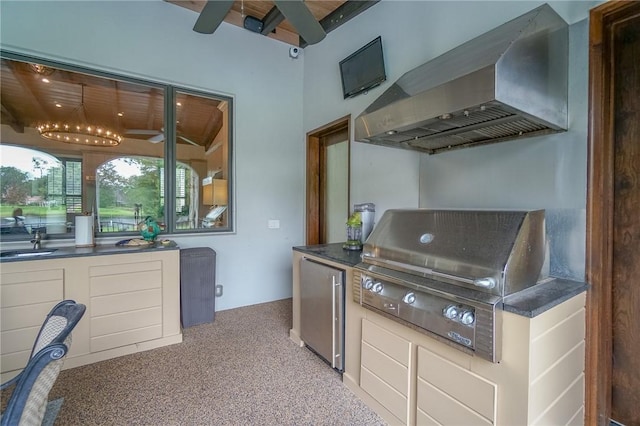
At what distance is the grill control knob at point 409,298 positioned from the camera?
1.51m

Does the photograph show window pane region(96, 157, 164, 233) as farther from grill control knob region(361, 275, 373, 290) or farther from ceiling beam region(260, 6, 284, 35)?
grill control knob region(361, 275, 373, 290)

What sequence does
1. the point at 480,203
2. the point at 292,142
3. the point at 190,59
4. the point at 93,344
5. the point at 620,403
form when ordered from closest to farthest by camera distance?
the point at 620,403, the point at 480,203, the point at 93,344, the point at 190,59, the point at 292,142

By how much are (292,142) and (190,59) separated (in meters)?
1.56

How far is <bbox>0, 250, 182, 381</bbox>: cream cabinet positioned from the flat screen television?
97.1 inches

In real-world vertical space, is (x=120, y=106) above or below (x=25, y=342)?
above

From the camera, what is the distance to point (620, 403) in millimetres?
1536

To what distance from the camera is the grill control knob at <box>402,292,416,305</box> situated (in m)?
1.51

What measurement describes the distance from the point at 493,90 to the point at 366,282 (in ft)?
4.00

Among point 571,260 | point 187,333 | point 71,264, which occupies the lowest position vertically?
point 187,333

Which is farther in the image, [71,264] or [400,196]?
[400,196]

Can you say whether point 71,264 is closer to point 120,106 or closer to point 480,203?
point 120,106

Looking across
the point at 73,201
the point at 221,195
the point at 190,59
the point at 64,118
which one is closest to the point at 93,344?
the point at 73,201

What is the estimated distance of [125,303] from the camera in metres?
2.55

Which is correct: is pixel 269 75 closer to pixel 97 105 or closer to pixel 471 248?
pixel 97 105
